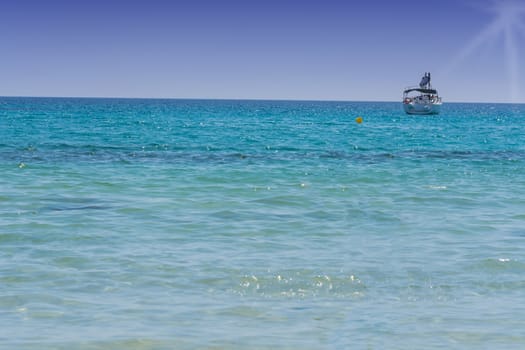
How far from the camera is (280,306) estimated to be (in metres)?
9.38

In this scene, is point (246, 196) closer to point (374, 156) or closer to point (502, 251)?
point (502, 251)

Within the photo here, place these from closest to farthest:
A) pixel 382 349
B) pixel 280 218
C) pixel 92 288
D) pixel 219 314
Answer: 1. pixel 382 349
2. pixel 219 314
3. pixel 92 288
4. pixel 280 218

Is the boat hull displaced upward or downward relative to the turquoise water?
upward

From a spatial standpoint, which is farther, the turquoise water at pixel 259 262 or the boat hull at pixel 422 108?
the boat hull at pixel 422 108

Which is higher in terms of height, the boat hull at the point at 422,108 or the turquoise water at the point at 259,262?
the boat hull at the point at 422,108

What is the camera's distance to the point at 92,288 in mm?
10039

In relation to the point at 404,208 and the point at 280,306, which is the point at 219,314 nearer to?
the point at 280,306

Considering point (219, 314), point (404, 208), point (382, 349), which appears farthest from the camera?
point (404, 208)

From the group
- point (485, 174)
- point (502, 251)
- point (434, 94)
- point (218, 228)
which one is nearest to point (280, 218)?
point (218, 228)

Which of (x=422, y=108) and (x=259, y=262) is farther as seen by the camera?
(x=422, y=108)

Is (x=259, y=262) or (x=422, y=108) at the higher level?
(x=422, y=108)

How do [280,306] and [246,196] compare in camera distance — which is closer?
[280,306]

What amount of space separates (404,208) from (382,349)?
10.2 m

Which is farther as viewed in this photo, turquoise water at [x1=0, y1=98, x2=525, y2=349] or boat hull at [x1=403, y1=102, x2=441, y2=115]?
boat hull at [x1=403, y1=102, x2=441, y2=115]
